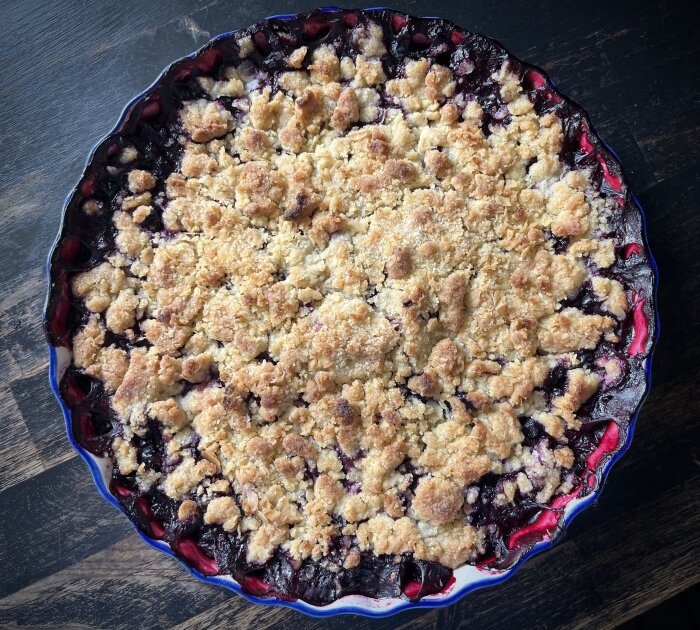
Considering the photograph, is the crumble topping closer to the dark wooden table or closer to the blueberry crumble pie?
the blueberry crumble pie

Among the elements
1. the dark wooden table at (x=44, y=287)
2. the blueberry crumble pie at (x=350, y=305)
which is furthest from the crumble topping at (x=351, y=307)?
the dark wooden table at (x=44, y=287)

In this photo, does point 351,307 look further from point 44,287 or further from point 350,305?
point 44,287

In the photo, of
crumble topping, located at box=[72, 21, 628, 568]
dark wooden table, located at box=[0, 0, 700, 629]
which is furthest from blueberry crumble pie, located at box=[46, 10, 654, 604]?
dark wooden table, located at box=[0, 0, 700, 629]

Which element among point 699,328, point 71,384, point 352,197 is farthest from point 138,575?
point 699,328

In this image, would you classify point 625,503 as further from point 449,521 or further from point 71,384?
point 71,384

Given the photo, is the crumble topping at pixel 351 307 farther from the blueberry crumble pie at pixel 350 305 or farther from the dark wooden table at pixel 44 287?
the dark wooden table at pixel 44 287

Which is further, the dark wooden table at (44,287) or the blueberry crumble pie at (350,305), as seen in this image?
the dark wooden table at (44,287)

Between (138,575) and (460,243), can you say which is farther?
(138,575)
